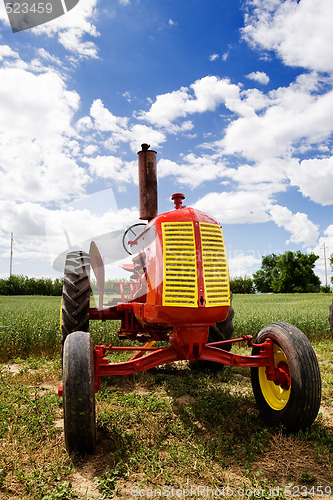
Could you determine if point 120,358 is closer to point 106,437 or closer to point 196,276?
point 106,437

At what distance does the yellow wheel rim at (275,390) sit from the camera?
3395 millimetres

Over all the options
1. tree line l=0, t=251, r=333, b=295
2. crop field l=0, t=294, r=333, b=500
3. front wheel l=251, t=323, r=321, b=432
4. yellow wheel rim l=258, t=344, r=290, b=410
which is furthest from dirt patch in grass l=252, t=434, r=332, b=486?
tree line l=0, t=251, r=333, b=295

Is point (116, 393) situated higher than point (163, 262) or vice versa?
point (163, 262)

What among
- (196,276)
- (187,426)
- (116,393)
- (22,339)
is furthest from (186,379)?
(22,339)

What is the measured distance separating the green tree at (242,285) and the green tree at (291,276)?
4.17 feet

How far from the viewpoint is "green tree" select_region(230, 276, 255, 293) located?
5406 centimetres

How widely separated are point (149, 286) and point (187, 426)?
1336 mm

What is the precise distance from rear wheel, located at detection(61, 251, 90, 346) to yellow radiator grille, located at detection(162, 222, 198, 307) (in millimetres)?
1331

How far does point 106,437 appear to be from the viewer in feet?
10.1

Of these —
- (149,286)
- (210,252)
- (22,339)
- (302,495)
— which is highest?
(210,252)

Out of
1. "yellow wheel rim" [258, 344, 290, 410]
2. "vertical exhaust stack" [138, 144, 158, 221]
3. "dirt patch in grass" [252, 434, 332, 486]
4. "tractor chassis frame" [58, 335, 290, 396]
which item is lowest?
"dirt patch in grass" [252, 434, 332, 486]

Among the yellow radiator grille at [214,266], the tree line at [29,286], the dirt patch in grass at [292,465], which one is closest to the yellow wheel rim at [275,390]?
the dirt patch in grass at [292,465]

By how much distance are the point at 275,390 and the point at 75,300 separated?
2281 millimetres

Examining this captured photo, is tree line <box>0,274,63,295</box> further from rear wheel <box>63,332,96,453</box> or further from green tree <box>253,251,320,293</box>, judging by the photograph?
rear wheel <box>63,332,96,453</box>
